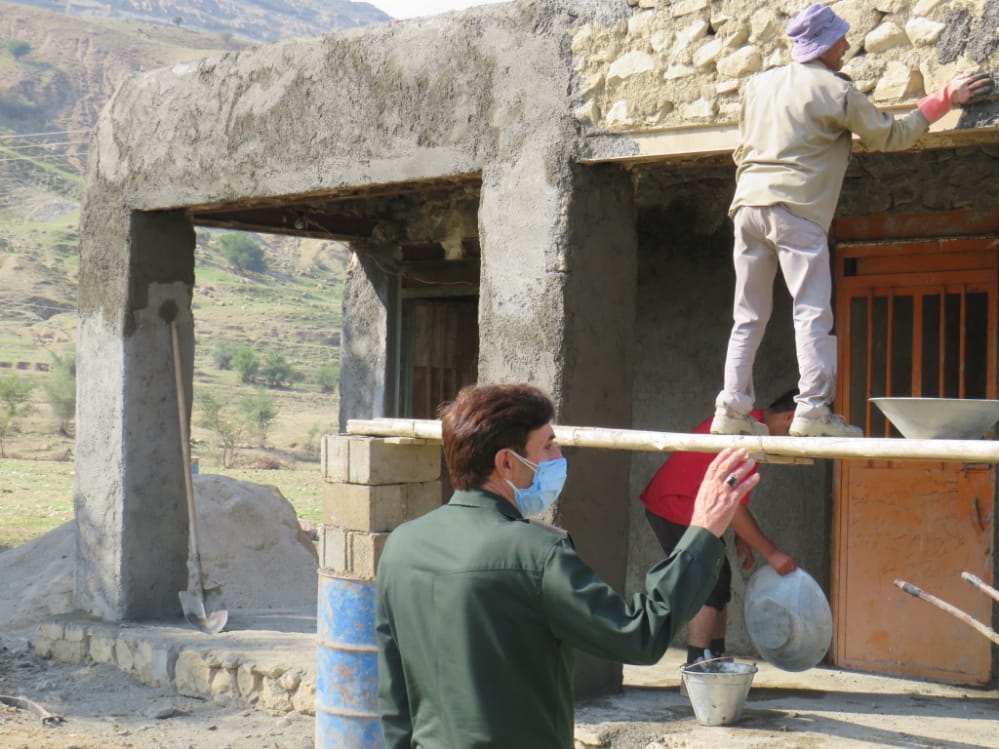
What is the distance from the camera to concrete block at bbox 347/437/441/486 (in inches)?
214

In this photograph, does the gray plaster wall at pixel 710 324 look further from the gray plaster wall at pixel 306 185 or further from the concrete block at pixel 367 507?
the concrete block at pixel 367 507

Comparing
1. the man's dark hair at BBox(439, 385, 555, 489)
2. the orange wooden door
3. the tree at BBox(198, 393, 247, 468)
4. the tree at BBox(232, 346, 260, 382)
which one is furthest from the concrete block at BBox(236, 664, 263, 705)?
the tree at BBox(232, 346, 260, 382)

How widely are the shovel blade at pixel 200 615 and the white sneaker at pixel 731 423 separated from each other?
421cm

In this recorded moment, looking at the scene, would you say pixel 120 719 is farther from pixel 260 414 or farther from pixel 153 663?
pixel 260 414

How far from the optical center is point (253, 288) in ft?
154

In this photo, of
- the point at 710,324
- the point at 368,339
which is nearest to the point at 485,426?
the point at 710,324

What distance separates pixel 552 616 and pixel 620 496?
149 inches

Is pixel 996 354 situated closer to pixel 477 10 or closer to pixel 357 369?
pixel 477 10

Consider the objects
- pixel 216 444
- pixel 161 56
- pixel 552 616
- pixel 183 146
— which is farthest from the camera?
pixel 161 56

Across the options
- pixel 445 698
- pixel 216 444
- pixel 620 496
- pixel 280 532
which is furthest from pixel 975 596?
pixel 216 444

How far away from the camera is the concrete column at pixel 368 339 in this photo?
1057 centimetres

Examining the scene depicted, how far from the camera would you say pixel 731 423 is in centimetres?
507

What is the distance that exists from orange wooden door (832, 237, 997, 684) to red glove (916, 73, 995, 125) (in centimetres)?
201

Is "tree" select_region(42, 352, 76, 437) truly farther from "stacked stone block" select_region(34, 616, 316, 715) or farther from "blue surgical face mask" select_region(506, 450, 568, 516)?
"blue surgical face mask" select_region(506, 450, 568, 516)
